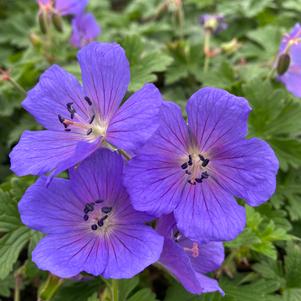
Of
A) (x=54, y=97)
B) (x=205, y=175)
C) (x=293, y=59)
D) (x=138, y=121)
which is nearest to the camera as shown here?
(x=138, y=121)

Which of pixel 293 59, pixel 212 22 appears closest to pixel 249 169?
pixel 293 59

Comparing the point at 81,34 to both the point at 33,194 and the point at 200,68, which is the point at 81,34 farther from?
the point at 33,194

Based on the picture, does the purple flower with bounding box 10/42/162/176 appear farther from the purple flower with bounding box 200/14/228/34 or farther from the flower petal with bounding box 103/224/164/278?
the purple flower with bounding box 200/14/228/34

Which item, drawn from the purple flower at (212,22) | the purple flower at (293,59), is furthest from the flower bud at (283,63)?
the purple flower at (212,22)

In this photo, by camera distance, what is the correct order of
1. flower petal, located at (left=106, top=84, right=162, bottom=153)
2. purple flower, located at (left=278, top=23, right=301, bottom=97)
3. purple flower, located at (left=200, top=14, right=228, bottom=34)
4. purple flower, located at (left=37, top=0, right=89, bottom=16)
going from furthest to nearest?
1. purple flower, located at (left=200, top=14, right=228, bottom=34)
2. purple flower, located at (left=37, top=0, right=89, bottom=16)
3. purple flower, located at (left=278, top=23, right=301, bottom=97)
4. flower petal, located at (left=106, top=84, right=162, bottom=153)

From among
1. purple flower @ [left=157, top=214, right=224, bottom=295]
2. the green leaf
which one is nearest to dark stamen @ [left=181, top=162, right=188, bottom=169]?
purple flower @ [left=157, top=214, right=224, bottom=295]

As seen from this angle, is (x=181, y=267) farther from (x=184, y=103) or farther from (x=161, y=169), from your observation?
(x=184, y=103)

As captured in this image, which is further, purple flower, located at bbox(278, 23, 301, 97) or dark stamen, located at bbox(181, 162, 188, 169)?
purple flower, located at bbox(278, 23, 301, 97)
